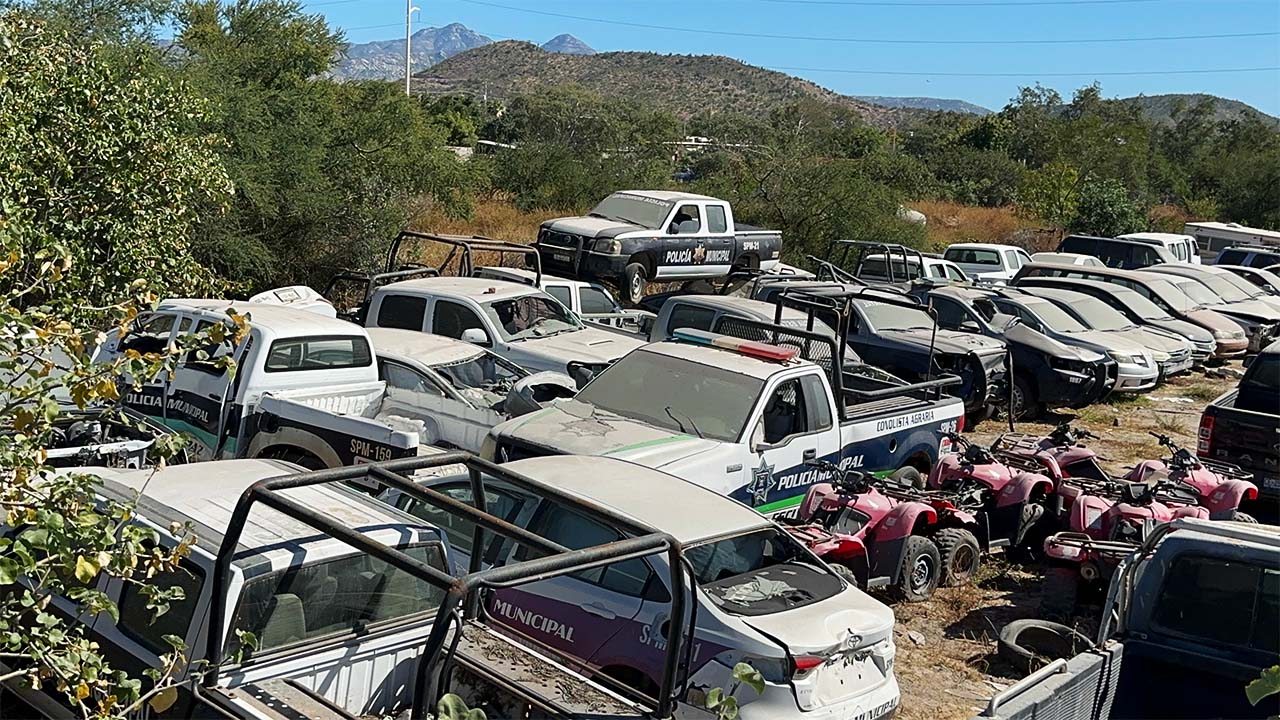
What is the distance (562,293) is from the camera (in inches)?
648

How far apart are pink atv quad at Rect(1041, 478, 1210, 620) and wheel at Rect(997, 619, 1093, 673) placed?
55 centimetres

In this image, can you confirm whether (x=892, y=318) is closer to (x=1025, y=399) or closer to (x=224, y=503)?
(x=1025, y=399)

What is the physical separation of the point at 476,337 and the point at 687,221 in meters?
9.14

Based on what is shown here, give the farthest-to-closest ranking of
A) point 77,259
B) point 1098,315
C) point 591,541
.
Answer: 1. point 1098,315
2. point 77,259
3. point 591,541

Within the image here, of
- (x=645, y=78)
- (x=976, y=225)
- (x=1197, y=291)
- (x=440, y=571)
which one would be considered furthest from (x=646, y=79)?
(x=440, y=571)

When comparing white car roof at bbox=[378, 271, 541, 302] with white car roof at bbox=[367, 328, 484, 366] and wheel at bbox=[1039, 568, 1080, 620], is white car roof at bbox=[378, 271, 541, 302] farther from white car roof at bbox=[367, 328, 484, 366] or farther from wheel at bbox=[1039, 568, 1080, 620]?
wheel at bbox=[1039, 568, 1080, 620]

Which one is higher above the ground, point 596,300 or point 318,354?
point 318,354

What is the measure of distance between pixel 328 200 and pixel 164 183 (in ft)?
23.2

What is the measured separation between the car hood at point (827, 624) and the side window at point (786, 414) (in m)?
3.14

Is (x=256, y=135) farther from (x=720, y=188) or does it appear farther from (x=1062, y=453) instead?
(x=720, y=188)

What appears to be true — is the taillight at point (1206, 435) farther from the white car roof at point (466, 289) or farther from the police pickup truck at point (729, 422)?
the white car roof at point (466, 289)

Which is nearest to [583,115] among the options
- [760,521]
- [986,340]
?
[986,340]

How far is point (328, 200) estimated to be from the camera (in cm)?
1930

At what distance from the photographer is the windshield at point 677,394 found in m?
9.54
